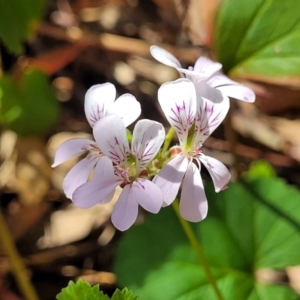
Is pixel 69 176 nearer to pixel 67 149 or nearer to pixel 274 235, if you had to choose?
pixel 67 149

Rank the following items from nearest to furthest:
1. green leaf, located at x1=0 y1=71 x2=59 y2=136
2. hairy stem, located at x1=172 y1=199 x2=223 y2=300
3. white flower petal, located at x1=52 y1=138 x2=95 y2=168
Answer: white flower petal, located at x1=52 y1=138 x2=95 y2=168, hairy stem, located at x1=172 y1=199 x2=223 y2=300, green leaf, located at x1=0 y1=71 x2=59 y2=136

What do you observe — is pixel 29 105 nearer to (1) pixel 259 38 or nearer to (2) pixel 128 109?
(1) pixel 259 38

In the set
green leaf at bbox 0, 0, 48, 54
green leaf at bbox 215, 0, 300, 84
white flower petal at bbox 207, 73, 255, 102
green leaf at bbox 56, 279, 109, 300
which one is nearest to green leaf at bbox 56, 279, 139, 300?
green leaf at bbox 56, 279, 109, 300

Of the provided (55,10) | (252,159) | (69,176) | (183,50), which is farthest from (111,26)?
(69,176)

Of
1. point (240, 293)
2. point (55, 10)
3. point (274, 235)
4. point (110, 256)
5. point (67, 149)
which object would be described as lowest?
point (240, 293)

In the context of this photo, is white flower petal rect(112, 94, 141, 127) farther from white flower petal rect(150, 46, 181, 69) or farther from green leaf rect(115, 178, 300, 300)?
green leaf rect(115, 178, 300, 300)

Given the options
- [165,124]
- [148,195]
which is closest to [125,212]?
[148,195]
